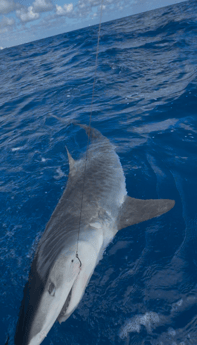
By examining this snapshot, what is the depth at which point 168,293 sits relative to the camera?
271 cm

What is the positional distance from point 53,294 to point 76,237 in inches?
31.7

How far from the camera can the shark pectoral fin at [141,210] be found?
135 inches

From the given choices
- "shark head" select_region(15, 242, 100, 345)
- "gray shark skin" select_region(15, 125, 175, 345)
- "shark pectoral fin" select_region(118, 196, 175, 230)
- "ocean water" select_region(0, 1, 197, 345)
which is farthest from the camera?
"shark pectoral fin" select_region(118, 196, 175, 230)

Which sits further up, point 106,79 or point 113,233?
point 106,79

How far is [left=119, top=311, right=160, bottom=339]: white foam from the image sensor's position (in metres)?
2.48

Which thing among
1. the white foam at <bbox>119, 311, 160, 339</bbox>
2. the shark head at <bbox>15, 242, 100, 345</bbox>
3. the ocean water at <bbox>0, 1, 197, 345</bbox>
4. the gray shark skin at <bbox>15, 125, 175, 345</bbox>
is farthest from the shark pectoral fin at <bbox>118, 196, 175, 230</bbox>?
the white foam at <bbox>119, 311, 160, 339</bbox>

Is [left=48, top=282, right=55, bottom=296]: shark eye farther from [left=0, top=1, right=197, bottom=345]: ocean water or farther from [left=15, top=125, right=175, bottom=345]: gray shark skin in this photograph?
[left=0, top=1, right=197, bottom=345]: ocean water

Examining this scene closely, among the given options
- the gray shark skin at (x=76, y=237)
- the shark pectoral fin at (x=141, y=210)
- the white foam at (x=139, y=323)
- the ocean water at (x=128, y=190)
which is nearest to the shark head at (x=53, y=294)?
the gray shark skin at (x=76, y=237)

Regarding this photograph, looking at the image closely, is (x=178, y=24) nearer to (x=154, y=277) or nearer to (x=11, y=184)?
(x=11, y=184)

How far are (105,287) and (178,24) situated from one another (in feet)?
74.6

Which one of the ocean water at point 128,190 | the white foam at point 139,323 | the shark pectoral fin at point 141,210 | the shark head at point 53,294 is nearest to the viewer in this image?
the shark head at point 53,294

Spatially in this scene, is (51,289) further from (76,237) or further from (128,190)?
(128,190)

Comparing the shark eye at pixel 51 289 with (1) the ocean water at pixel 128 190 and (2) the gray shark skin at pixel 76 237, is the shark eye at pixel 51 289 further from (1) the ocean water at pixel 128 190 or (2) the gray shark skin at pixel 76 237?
(1) the ocean water at pixel 128 190

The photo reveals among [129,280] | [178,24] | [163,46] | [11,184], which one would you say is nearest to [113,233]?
[129,280]
